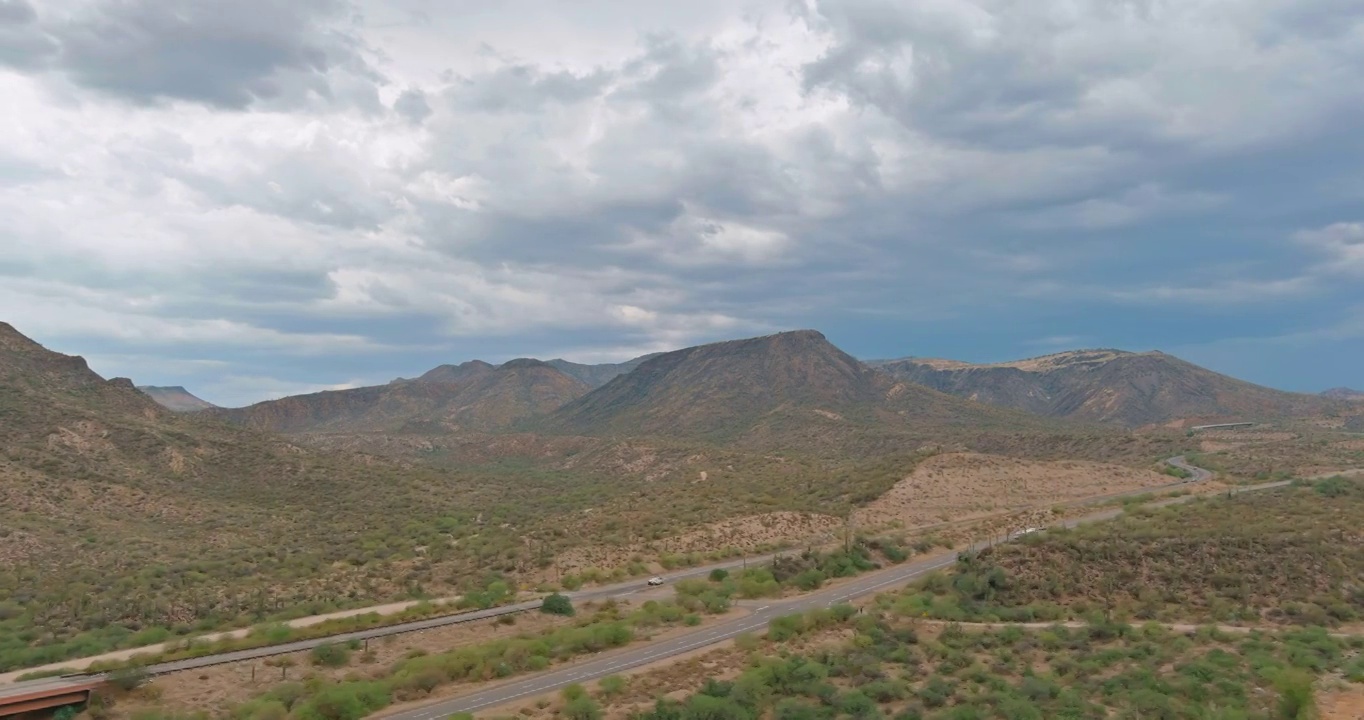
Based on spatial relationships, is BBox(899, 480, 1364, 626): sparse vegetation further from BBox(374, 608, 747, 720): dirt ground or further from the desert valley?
BBox(374, 608, 747, 720): dirt ground

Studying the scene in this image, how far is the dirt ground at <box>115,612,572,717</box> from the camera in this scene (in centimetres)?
2988

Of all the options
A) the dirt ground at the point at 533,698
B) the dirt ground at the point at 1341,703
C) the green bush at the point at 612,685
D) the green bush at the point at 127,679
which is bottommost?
the dirt ground at the point at 533,698

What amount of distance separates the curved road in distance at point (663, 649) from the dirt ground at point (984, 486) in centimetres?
1654

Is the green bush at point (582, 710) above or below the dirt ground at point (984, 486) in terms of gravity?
below

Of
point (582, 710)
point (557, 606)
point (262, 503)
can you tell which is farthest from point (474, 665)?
point (262, 503)

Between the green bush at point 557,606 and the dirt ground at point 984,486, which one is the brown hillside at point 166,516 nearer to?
the green bush at point 557,606

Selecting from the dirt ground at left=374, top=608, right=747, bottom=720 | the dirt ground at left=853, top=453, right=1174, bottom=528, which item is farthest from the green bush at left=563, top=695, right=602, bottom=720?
the dirt ground at left=853, top=453, right=1174, bottom=528

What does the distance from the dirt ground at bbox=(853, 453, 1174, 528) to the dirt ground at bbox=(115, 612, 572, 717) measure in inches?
1731

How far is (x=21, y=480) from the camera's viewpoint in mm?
A: 66062

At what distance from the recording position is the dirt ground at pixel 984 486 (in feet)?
252

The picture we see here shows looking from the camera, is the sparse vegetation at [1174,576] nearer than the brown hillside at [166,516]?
Yes

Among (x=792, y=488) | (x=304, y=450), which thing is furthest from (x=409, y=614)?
(x=304, y=450)

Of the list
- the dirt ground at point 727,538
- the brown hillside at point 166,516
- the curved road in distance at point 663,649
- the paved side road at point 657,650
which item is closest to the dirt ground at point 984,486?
the dirt ground at point 727,538

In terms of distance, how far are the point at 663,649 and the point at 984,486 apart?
200ft
